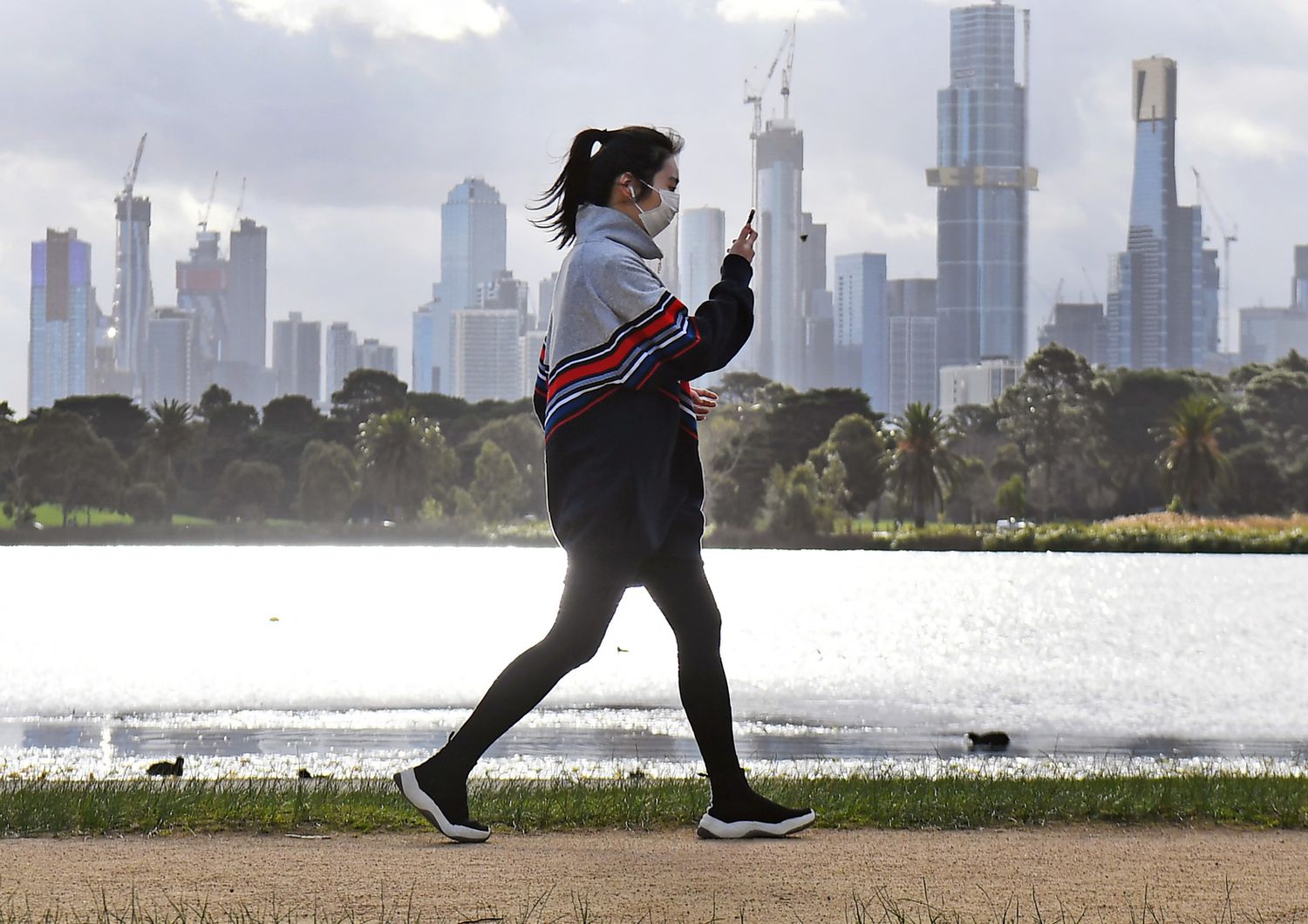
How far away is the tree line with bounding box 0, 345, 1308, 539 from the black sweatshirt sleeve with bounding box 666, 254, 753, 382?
228ft

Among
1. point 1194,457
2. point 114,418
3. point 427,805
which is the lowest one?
point 427,805

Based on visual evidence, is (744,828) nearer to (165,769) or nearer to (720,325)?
(720,325)

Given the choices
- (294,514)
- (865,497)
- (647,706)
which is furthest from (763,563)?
(647,706)

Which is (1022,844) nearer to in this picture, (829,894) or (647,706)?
(829,894)

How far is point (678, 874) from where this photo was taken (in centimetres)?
427

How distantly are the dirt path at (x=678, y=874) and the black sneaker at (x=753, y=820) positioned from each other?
5 centimetres

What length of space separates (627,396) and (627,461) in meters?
0.19

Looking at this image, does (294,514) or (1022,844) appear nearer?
(1022,844)

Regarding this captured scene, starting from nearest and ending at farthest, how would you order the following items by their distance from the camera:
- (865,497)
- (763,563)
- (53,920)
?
(53,920) → (763,563) → (865,497)

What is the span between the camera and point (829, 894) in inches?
158

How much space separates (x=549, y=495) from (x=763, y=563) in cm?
6209

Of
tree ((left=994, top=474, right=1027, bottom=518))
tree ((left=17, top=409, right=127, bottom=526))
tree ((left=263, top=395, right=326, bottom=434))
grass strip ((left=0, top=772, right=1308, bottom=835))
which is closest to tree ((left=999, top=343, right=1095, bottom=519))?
tree ((left=994, top=474, right=1027, bottom=518))

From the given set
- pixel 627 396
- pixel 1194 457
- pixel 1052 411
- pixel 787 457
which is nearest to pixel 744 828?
pixel 627 396

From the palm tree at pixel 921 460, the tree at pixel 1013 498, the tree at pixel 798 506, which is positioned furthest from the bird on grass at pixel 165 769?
the tree at pixel 1013 498
